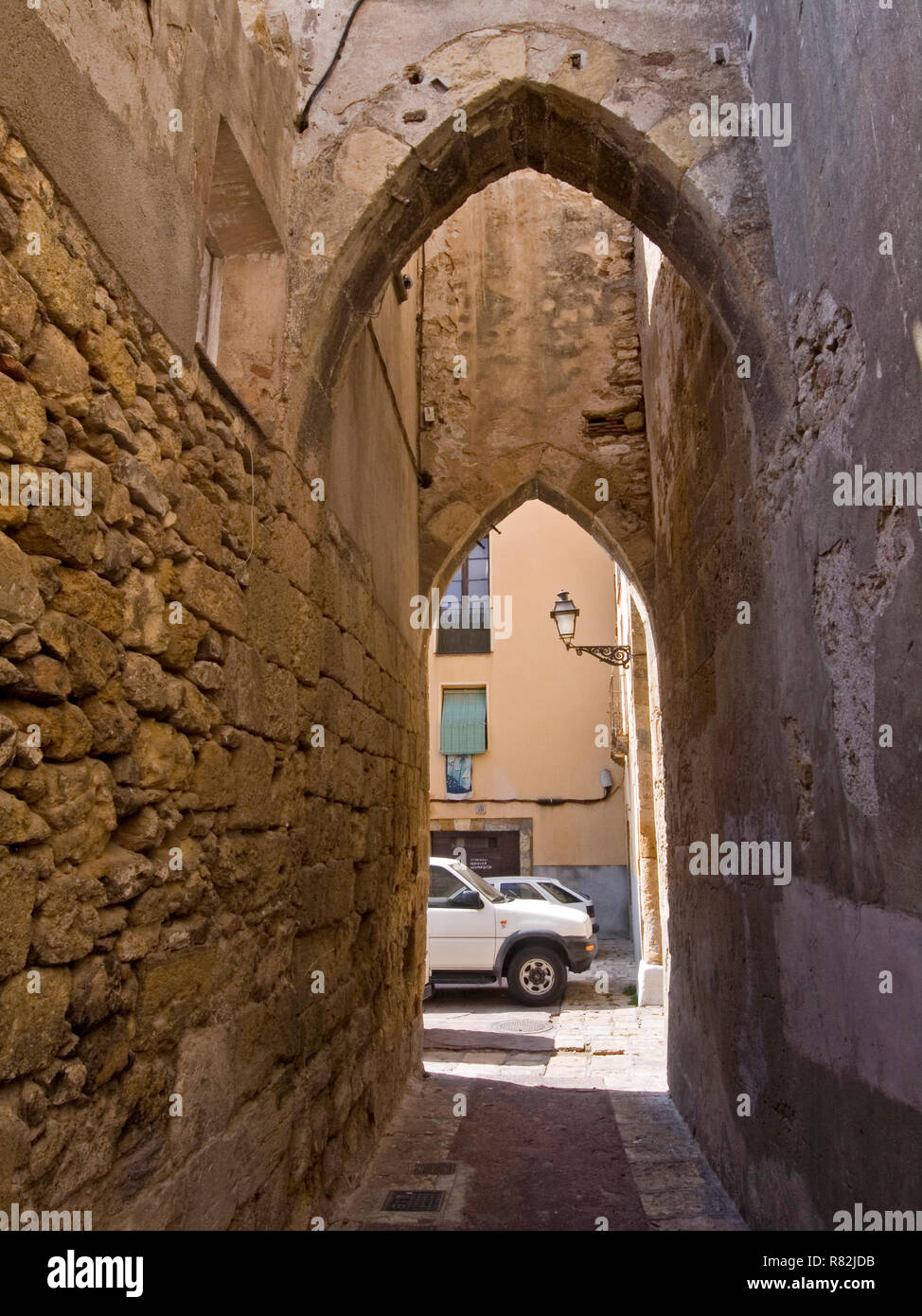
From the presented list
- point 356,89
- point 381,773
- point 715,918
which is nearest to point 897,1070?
point 715,918

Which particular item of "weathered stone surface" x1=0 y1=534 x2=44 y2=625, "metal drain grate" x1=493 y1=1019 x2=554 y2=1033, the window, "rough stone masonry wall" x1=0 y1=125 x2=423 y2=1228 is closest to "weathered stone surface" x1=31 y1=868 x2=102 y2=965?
"rough stone masonry wall" x1=0 y1=125 x2=423 y2=1228

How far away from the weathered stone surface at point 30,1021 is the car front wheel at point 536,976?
8.13 metres

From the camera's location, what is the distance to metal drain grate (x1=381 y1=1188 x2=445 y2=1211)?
145 inches

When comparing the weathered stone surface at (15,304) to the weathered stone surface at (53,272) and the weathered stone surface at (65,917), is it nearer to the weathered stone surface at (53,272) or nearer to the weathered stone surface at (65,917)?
the weathered stone surface at (53,272)

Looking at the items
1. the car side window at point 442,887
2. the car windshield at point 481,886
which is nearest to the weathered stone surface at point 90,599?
the car side window at point 442,887

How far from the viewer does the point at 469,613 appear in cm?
1756

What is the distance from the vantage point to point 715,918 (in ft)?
13.9

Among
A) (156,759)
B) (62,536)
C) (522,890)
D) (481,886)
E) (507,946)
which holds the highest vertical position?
(62,536)

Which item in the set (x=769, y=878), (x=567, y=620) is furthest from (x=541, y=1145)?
(x=567, y=620)

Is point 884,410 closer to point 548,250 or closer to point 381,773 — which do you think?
point 381,773

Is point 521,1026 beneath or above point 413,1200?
beneath

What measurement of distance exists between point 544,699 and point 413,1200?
43.6 feet

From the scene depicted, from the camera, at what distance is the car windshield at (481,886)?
31.4ft

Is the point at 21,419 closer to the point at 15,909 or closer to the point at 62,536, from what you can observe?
the point at 62,536
